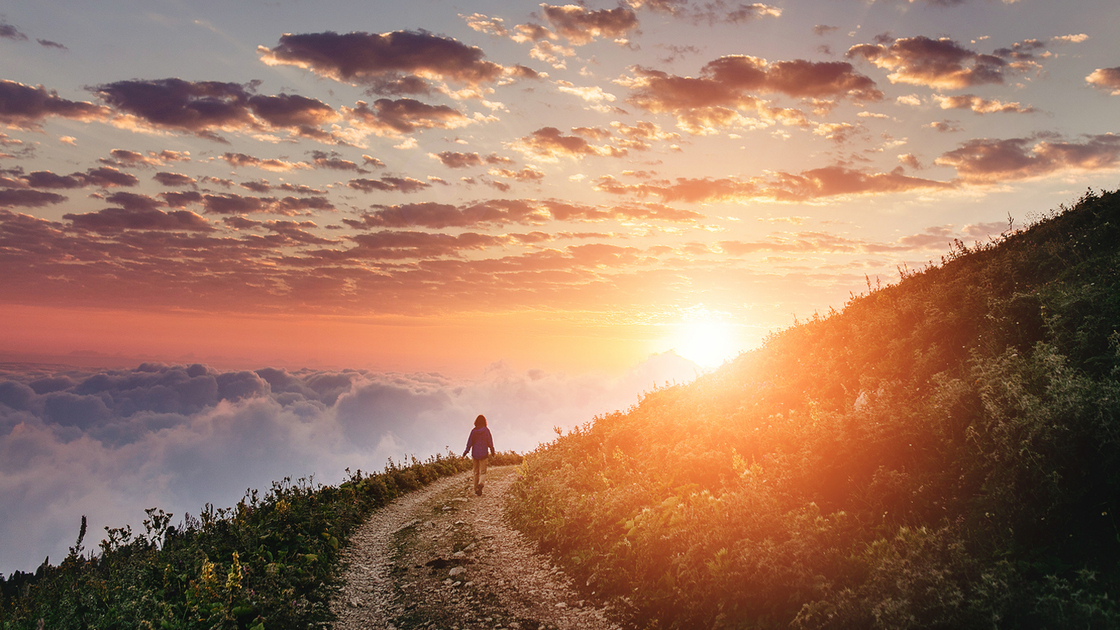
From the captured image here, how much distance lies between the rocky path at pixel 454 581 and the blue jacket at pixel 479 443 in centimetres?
302

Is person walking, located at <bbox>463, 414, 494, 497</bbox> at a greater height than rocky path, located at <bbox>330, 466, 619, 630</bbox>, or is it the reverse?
person walking, located at <bbox>463, 414, 494, 497</bbox>

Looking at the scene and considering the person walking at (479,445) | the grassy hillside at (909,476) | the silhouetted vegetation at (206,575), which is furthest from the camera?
the person walking at (479,445)

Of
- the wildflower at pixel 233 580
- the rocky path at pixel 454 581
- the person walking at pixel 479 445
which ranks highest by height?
the person walking at pixel 479 445

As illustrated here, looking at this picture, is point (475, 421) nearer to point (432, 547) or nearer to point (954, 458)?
point (432, 547)

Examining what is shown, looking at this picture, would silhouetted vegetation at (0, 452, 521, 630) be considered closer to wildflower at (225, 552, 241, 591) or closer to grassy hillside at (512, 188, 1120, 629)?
wildflower at (225, 552, 241, 591)

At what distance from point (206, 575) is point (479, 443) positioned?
1212 centimetres

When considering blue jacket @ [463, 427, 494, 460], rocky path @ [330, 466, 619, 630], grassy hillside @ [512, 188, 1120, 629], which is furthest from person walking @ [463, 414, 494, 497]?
grassy hillside @ [512, 188, 1120, 629]

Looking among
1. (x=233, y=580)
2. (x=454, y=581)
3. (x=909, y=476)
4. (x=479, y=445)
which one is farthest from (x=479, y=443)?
(x=909, y=476)

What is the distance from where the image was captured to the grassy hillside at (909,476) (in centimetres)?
663

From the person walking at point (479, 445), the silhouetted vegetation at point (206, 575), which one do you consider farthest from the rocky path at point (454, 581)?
the person walking at point (479, 445)

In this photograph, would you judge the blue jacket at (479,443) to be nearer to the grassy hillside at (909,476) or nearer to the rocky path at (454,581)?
the rocky path at (454,581)

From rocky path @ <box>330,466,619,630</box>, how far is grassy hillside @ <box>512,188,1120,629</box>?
0.89 meters

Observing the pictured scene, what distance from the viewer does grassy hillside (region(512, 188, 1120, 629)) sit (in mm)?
6629

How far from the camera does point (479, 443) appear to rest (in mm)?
21266
